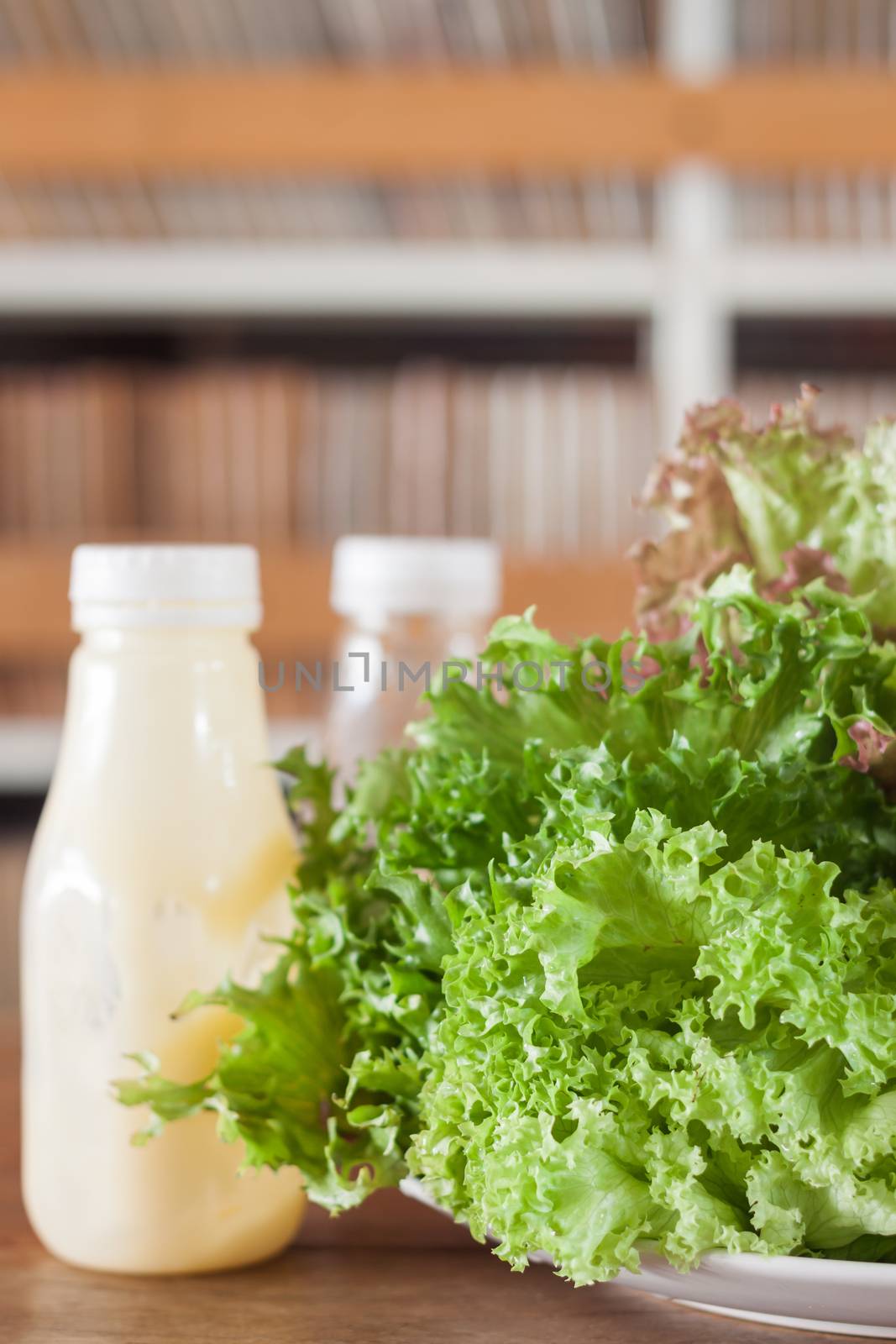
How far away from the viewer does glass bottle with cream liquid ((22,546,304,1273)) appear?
57cm

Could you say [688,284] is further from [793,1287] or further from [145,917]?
[793,1287]

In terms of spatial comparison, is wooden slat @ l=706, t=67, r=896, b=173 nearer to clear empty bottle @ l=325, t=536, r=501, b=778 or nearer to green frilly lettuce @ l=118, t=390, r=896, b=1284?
clear empty bottle @ l=325, t=536, r=501, b=778

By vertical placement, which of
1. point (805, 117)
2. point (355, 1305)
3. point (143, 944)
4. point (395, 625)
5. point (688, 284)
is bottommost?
point (355, 1305)

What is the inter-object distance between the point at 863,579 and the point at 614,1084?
10.8 inches

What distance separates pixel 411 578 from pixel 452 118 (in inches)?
52.3

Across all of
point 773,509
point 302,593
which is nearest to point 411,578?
point 773,509

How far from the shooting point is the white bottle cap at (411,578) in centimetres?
→ 77

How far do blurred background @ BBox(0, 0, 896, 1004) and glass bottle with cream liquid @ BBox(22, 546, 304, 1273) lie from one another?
140 cm

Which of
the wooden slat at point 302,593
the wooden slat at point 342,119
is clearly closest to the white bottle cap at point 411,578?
the wooden slat at point 302,593

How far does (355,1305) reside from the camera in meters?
0.54

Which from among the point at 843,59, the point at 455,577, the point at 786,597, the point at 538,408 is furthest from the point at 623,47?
the point at 786,597

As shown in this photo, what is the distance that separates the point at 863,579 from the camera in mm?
634

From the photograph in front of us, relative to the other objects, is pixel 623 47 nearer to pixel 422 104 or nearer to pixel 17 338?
pixel 422 104

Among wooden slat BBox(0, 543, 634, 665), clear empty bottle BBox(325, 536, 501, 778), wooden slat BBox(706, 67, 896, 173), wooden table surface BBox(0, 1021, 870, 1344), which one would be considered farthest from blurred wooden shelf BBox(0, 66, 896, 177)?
wooden table surface BBox(0, 1021, 870, 1344)
